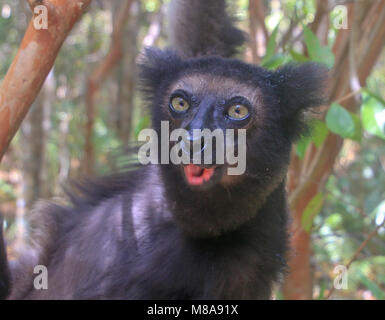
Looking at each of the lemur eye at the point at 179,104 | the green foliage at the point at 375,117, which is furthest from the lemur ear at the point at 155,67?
the green foliage at the point at 375,117

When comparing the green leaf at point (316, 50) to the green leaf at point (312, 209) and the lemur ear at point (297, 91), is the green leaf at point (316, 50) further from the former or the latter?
the green leaf at point (312, 209)

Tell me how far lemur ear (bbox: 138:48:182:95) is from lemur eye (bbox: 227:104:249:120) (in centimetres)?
60

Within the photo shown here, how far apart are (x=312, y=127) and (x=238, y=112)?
623 mm

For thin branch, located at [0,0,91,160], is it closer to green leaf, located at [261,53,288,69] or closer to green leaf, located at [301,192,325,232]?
green leaf, located at [261,53,288,69]

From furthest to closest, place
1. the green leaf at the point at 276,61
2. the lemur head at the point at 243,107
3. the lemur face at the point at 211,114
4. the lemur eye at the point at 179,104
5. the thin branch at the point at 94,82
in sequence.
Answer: the thin branch at the point at 94,82 < the green leaf at the point at 276,61 < the lemur eye at the point at 179,104 < the lemur head at the point at 243,107 < the lemur face at the point at 211,114

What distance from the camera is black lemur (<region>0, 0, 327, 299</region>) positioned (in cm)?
294

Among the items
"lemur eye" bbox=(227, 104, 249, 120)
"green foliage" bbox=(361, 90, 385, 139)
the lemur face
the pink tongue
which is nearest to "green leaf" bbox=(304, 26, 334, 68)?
"green foliage" bbox=(361, 90, 385, 139)

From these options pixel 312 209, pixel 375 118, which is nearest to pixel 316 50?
pixel 375 118

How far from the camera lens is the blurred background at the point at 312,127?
388 cm

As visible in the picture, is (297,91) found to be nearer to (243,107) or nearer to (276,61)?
(243,107)

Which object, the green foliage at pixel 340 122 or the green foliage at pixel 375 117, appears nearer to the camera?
the green foliage at pixel 340 122

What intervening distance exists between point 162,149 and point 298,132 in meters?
0.87

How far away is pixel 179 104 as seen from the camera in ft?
9.96
